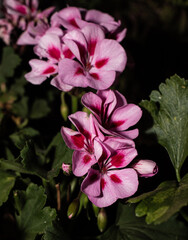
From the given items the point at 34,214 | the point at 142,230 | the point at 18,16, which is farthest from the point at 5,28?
the point at 142,230

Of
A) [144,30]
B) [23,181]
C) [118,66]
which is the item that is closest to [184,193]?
[118,66]

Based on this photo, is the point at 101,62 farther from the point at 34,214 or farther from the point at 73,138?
the point at 34,214

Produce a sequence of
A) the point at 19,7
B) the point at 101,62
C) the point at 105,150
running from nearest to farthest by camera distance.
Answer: the point at 105,150 < the point at 101,62 < the point at 19,7

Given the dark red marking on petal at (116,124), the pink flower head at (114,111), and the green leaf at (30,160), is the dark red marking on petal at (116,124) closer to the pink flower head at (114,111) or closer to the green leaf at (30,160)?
the pink flower head at (114,111)

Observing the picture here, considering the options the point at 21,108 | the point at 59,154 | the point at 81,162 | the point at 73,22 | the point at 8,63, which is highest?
the point at 73,22

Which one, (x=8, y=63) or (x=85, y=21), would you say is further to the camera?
(x=8, y=63)

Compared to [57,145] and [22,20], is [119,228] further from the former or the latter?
[22,20]

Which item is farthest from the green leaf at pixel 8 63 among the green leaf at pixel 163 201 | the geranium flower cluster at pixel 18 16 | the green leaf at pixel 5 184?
the green leaf at pixel 163 201

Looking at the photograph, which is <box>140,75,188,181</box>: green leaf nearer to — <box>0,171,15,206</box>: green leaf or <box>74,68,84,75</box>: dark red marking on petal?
<box>74,68,84,75</box>: dark red marking on petal
